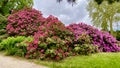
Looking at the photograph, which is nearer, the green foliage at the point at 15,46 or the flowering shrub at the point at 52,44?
the flowering shrub at the point at 52,44

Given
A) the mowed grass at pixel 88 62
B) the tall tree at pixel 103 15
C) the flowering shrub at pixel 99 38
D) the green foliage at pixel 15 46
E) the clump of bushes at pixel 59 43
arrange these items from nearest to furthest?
1. the mowed grass at pixel 88 62
2. the clump of bushes at pixel 59 43
3. the green foliage at pixel 15 46
4. the flowering shrub at pixel 99 38
5. the tall tree at pixel 103 15

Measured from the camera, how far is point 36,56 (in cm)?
1098

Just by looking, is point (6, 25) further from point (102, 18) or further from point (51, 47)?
point (102, 18)

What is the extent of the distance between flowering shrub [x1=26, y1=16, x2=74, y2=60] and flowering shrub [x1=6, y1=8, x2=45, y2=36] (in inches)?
112

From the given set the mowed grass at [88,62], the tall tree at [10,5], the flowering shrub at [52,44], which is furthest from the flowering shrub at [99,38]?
the tall tree at [10,5]

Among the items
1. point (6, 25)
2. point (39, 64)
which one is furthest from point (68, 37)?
point (6, 25)

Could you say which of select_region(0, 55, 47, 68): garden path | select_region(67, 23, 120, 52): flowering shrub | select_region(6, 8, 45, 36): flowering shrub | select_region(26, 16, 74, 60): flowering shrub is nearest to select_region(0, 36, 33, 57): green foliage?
select_region(26, 16, 74, 60): flowering shrub

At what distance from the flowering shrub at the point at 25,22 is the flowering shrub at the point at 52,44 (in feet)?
9.29

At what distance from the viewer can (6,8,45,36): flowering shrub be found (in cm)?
1463

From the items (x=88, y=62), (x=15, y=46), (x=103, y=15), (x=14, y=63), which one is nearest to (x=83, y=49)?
(x=88, y=62)

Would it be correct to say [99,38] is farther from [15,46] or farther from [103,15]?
[103,15]

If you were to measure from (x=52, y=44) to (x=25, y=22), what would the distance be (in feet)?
14.8

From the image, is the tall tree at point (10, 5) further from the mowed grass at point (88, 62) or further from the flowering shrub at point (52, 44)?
the mowed grass at point (88, 62)

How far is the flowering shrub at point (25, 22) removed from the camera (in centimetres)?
1463
